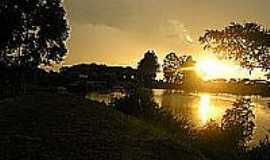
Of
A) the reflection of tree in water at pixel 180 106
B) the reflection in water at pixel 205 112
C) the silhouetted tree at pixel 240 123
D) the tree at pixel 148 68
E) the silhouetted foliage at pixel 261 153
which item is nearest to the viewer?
the silhouetted foliage at pixel 261 153

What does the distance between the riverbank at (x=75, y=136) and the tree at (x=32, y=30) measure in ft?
117

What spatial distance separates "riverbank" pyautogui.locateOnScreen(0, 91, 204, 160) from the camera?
52.3ft

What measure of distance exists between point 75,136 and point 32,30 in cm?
4797

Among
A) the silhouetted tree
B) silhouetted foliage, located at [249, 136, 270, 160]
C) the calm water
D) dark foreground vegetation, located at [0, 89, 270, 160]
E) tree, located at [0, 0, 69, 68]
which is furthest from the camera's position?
tree, located at [0, 0, 69, 68]

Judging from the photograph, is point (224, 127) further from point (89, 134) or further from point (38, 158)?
point (38, 158)

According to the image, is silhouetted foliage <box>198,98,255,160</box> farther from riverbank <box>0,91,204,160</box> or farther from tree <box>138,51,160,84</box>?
tree <box>138,51,160,84</box>

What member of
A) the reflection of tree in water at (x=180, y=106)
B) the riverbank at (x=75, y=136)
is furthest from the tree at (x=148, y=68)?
the riverbank at (x=75, y=136)

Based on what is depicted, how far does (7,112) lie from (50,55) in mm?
44466

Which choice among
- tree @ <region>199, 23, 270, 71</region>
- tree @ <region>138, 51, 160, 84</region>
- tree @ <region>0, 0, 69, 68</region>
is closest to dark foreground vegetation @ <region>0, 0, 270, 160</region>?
tree @ <region>199, 23, 270, 71</region>

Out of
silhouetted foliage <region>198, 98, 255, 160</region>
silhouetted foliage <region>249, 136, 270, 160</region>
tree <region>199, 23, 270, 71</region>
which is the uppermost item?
tree <region>199, 23, 270, 71</region>

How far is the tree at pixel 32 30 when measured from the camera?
5978cm

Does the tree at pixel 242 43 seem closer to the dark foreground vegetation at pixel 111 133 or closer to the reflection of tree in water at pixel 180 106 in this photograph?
the dark foreground vegetation at pixel 111 133

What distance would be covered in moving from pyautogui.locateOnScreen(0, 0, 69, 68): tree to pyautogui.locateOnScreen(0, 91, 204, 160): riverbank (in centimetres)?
3563

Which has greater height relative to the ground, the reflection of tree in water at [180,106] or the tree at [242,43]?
the tree at [242,43]
